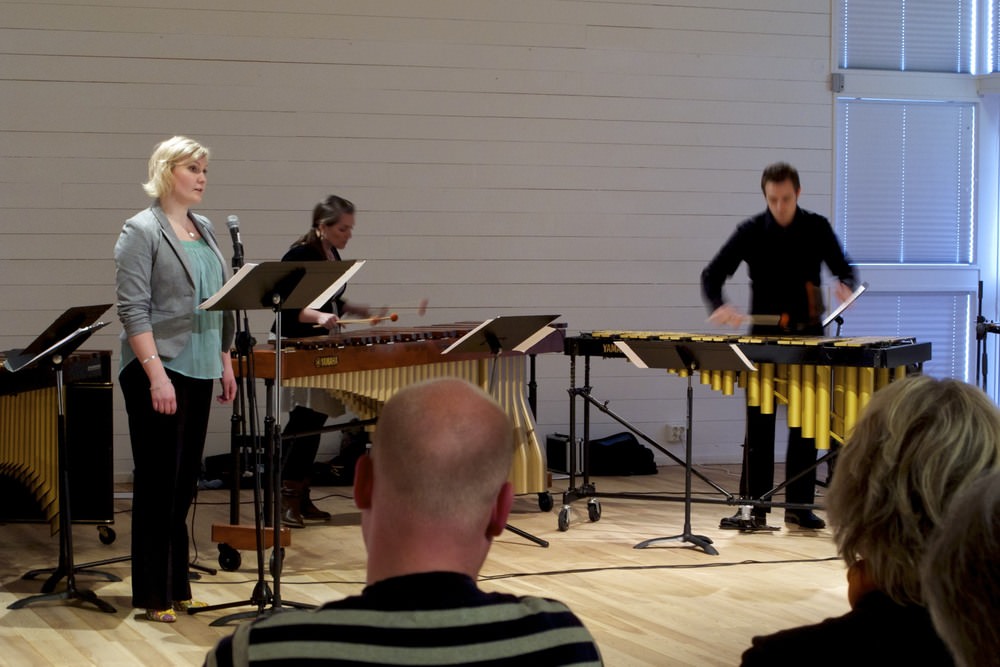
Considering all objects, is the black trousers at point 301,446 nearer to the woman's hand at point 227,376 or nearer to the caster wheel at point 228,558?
the caster wheel at point 228,558

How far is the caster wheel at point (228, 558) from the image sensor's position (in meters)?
5.42

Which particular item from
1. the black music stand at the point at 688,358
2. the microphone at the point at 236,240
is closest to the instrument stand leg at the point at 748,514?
the black music stand at the point at 688,358

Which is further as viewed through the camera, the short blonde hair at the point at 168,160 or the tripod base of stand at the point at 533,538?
the tripod base of stand at the point at 533,538

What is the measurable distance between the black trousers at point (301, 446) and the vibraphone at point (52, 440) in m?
0.95

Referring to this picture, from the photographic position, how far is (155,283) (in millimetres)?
4488

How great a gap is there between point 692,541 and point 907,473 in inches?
163

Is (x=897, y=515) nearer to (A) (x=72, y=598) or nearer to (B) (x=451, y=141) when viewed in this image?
(A) (x=72, y=598)

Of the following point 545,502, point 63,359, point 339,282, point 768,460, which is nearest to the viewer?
point 339,282

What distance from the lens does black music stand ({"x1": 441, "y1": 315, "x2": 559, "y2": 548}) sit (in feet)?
18.2

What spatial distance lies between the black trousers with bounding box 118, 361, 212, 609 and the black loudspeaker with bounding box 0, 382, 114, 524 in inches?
55.7

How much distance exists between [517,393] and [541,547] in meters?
0.97

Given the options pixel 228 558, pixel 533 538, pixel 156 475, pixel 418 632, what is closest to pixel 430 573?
Answer: pixel 418 632

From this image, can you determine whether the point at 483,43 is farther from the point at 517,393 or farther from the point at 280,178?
the point at 517,393

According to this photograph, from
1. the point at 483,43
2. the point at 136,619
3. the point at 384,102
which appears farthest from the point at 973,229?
the point at 136,619
